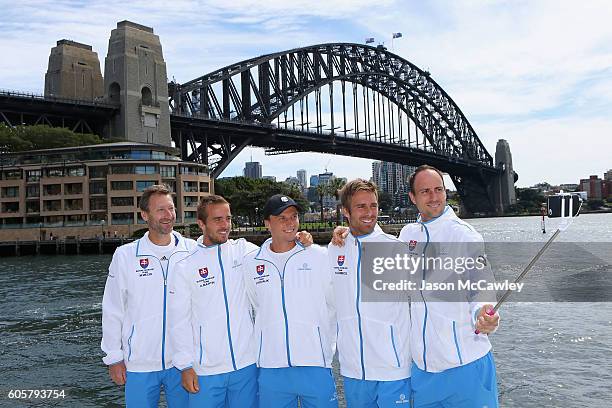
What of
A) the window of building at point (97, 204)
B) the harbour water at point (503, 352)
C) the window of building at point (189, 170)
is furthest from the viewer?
the window of building at point (189, 170)

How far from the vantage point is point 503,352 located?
45.4 feet

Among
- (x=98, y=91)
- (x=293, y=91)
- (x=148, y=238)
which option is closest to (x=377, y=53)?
(x=293, y=91)

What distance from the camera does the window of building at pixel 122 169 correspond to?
59938 millimetres

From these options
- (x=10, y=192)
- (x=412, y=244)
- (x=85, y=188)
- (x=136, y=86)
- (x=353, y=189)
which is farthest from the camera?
(x=136, y=86)

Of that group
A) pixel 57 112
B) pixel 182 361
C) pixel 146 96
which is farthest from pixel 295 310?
pixel 57 112

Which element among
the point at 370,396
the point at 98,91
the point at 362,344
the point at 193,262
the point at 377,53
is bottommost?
the point at 370,396

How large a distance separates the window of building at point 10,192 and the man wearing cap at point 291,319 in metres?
66.7

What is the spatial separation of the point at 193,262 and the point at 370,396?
1881mm

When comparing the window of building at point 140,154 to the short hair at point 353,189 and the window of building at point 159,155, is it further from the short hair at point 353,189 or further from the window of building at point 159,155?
the short hair at point 353,189

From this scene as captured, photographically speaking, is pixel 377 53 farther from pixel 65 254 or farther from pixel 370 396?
pixel 370 396

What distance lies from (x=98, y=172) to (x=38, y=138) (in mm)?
10541

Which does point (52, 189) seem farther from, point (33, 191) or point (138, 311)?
point (138, 311)

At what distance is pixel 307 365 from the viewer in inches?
185

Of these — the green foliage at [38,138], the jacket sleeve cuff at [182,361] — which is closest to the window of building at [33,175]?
the green foliage at [38,138]
